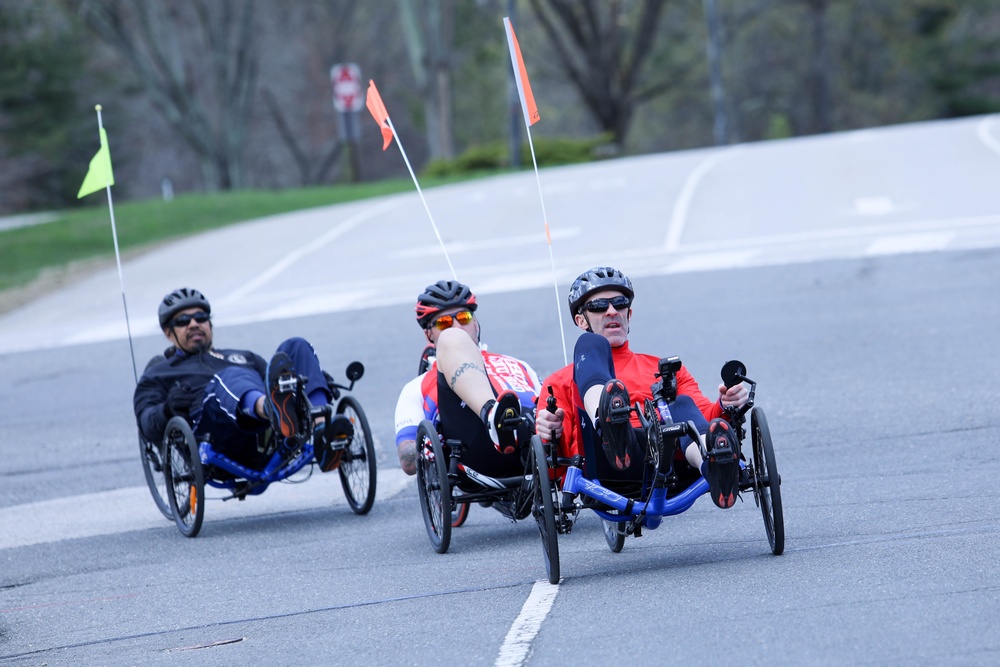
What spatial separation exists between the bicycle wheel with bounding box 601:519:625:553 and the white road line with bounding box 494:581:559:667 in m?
0.59

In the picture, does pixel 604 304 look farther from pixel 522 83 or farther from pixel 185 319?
pixel 185 319

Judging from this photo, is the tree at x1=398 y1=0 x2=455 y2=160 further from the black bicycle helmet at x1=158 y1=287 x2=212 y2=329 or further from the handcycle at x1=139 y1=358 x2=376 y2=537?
the handcycle at x1=139 y1=358 x2=376 y2=537

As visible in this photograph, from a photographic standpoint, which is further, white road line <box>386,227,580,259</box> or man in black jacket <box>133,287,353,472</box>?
white road line <box>386,227,580,259</box>

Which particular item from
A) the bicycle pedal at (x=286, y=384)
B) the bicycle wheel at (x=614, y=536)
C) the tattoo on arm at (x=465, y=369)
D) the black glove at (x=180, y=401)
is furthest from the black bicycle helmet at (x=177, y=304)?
the bicycle wheel at (x=614, y=536)

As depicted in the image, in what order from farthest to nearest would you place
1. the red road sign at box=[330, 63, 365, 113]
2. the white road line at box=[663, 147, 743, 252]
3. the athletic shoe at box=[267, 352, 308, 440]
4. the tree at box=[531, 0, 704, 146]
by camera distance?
the tree at box=[531, 0, 704, 146], the red road sign at box=[330, 63, 365, 113], the white road line at box=[663, 147, 743, 252], the athletic shoe at box=[267, 352, 308, 440]

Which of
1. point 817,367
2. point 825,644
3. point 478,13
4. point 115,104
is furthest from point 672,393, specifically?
point 478,13

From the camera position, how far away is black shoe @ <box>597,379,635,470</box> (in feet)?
21.7

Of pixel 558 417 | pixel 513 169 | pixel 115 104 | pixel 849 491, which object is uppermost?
pixel 115 104

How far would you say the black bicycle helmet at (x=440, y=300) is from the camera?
865 cm

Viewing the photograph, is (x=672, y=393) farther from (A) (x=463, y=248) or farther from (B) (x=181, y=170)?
(B) (x=181, y=170)

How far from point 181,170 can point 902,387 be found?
185 feet

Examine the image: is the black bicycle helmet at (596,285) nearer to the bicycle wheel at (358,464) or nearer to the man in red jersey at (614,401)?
the man in red jersey at (614,401)

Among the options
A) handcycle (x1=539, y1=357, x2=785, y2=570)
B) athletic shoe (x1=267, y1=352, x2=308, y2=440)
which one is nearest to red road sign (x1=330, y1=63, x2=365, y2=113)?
athletic shoe (x1=267, y1=352, x2=308, y2=440)

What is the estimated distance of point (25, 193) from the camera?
171 ft
